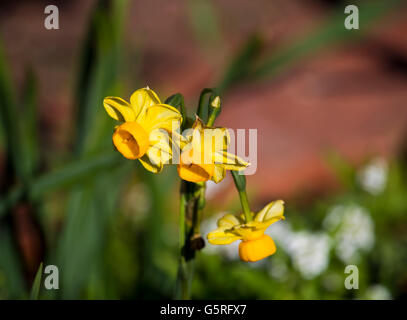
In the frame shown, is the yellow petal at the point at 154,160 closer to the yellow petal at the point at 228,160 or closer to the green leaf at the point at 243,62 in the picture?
the yellow petal at the point at 228,160

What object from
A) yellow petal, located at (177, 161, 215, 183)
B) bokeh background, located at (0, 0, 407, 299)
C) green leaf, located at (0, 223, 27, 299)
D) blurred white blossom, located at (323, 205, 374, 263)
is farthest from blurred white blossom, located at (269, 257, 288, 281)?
yellow petal, located at (177, 161, 215, 183)

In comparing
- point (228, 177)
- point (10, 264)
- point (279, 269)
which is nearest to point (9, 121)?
point (10, 264)

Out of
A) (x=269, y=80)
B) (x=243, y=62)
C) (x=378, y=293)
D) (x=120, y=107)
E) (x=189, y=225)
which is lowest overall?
(x=378, y=293)

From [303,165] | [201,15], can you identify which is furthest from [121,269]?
[201,15]

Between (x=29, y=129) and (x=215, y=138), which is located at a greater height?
(x=29, y=129)

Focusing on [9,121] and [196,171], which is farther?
[9,121]

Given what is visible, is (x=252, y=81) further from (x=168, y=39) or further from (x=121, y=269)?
(x=168, y=39)

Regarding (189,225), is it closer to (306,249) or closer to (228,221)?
(228,221)

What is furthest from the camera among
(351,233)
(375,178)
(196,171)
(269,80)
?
(269,80)
